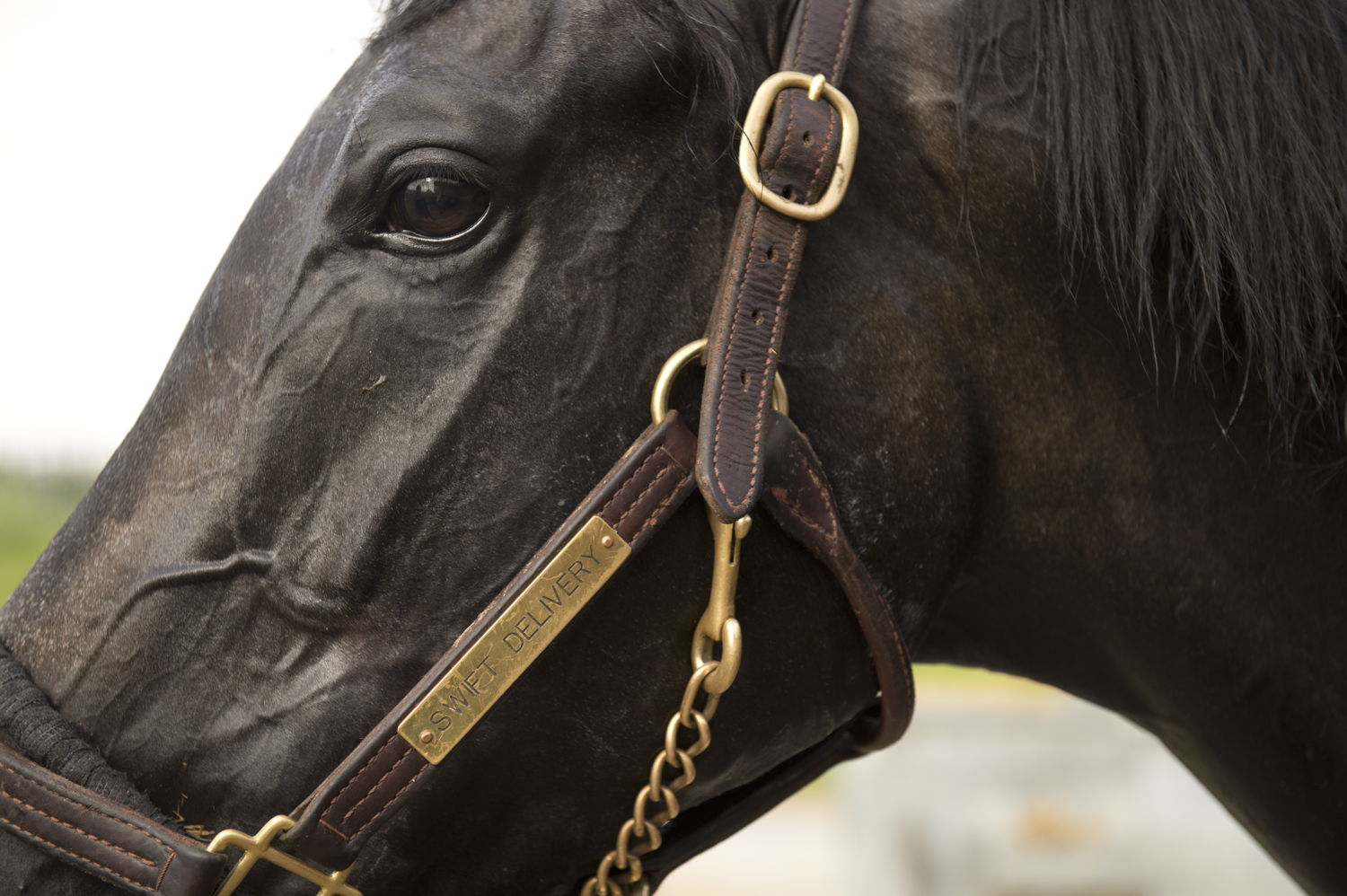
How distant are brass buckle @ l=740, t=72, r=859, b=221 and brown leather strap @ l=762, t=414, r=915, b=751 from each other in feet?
0.86

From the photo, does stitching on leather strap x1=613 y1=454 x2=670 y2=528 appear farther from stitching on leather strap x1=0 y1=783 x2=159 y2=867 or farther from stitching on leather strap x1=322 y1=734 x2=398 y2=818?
stitching on leather strap x1=0 y1=783 x2=159 y2=867

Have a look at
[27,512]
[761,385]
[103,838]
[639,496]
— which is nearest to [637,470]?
[639,496]

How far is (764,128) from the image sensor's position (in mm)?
1511

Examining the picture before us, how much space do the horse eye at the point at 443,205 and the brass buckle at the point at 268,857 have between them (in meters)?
0.75

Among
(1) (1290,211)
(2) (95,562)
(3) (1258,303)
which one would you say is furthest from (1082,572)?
(2) (95,562)

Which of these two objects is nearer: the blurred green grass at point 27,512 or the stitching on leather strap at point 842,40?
the stitching on leather strap at point 842,40

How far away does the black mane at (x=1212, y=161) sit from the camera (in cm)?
147

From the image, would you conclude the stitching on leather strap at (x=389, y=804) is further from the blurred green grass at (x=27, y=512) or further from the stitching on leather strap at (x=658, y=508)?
the blurred green grass at (x=27, y=512)

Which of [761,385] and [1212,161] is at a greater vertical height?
[1212,161]

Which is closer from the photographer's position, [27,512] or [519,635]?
[519,635]

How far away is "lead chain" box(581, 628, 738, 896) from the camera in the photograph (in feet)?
4.88

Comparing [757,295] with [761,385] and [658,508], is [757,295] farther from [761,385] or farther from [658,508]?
[658,508]

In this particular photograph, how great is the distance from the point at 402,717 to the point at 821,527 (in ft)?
1.87

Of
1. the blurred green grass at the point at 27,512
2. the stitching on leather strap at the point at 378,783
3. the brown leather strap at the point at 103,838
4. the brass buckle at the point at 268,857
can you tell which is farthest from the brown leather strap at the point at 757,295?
the blurred green grass at the point at 27,512
